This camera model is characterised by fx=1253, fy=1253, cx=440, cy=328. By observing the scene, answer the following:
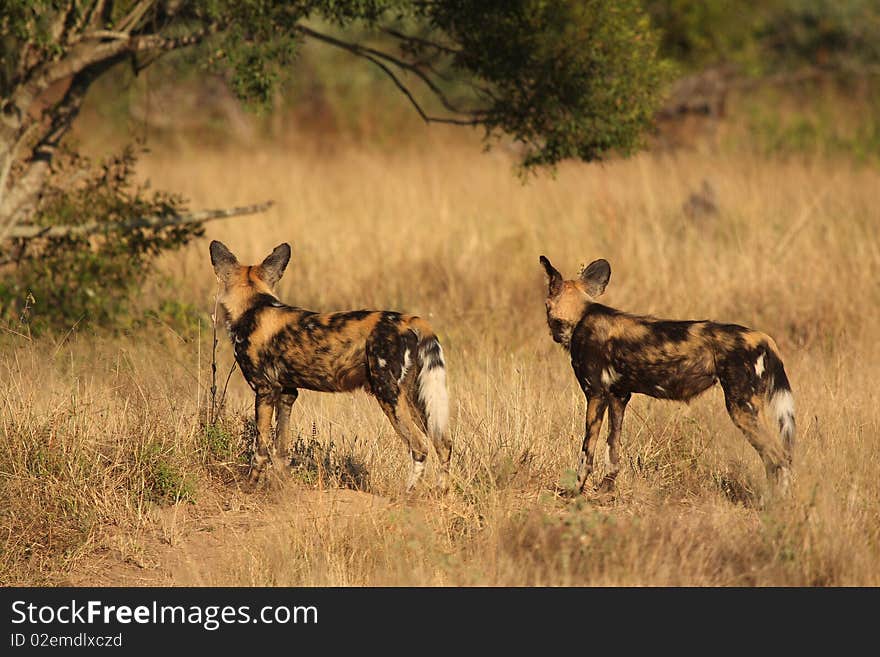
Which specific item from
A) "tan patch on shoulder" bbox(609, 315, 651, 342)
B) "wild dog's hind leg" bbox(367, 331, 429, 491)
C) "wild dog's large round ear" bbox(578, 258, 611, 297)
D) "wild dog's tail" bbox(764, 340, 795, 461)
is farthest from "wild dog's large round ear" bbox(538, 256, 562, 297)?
"wild dog's tail" bbox(764, 340, 795, 461)

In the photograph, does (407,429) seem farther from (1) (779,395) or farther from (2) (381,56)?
(2) (381,56)

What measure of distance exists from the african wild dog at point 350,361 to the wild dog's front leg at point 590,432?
2.19ft

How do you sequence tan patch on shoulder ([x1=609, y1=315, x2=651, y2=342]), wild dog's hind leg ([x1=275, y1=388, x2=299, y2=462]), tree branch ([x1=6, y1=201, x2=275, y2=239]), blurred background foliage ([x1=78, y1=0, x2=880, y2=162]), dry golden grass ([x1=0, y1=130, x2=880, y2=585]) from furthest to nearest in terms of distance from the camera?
blurred background foliage ([x1=78, y1=0, x2=880, y2=162]) < tree branch ([x1=6, y1=201, x2=275, y2=239]) < wild dog's hind leg ([x1=275, y1=388, x2=299, y2=462]) < tan patch on shoulder ([x1=609, y1=315, x2=651, y2=342]) < dry golden grass ([x1=0, y1=130, x2=880, y2=585])

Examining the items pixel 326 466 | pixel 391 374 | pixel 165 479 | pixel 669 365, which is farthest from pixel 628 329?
pixel 165 479

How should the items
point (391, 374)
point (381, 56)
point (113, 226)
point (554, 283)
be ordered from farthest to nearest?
1. point (113, 226)
2. point (381, 56)
3. point (554, 283)
4. point (391, 374)

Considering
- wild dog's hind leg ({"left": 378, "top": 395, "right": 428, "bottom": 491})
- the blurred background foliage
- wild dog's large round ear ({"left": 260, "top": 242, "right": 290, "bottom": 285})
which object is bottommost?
wild dog's hind leg ({"left": 378, "top": 395, "right": 428, "bottom": 491})

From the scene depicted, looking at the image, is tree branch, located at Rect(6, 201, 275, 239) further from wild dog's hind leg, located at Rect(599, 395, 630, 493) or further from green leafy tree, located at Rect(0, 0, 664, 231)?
wild dog's hind leg, located at Rect(599, 395, 630, 493)

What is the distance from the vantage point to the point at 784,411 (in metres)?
5.74

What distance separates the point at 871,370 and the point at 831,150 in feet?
32.0

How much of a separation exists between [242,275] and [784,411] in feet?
9.02

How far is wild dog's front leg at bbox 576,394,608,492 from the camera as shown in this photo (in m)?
5.99

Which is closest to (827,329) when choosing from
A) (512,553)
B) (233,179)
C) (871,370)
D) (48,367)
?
(871,370)

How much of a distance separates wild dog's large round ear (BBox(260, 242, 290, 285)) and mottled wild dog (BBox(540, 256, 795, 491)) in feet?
4.46

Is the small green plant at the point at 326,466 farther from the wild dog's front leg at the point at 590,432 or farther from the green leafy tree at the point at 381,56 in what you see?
the green leafy tree at the point at 381,56
